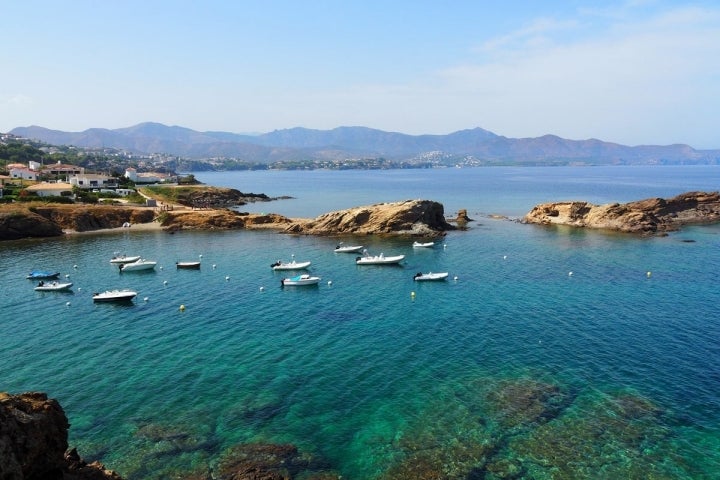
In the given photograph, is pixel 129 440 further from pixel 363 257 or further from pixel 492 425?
pixel 363 257

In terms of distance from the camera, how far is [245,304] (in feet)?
173

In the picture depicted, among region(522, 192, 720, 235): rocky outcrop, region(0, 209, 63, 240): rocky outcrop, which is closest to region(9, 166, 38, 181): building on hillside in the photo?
region(0, 209, 63, 240): rocky outcrop

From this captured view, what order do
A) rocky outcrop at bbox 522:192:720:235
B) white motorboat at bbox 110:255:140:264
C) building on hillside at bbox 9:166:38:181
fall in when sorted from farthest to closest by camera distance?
building on hillside at bbox 9:166:38:181, rocky outcrop at bbox 522:192:720:235, white motorboat at bbox 110:255:140:264

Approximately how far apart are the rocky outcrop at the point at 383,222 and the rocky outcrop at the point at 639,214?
2709 centimetres

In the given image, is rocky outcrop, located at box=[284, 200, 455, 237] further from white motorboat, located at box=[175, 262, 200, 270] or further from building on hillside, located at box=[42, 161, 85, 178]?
building on hillside, located at box=[42, 161, 85, 178]

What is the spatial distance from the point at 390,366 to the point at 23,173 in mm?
148437

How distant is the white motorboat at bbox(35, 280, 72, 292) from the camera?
187 ft

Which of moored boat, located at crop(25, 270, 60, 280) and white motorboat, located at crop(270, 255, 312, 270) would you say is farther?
white motorboat, located at crop(270, 255, 312, 270)

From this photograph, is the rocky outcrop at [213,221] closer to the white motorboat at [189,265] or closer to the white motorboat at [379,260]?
the white motorboat at [189,265]

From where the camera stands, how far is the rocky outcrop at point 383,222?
96562mm

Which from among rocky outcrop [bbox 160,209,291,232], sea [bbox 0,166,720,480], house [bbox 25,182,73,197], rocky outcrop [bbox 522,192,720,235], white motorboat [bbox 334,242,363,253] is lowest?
sea [bbox 0,166,720,480]

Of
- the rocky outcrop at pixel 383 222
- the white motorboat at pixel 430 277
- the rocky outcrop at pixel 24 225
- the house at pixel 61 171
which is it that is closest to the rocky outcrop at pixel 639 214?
the rocky outcrop at pixel 383 222

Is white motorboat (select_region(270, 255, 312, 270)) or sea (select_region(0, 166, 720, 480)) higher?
white motorboat (select_region(270, 255, 312, 270))

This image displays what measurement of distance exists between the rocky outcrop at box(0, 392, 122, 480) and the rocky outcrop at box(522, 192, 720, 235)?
3882 inches
